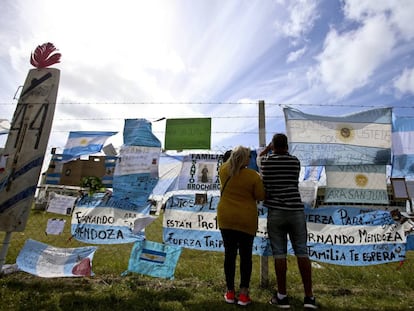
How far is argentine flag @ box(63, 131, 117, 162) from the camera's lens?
425cm

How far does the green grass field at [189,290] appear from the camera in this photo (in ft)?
9.90

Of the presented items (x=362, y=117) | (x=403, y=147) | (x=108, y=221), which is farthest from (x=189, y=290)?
(x=403, y=147)

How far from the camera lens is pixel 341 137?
4.00 meters

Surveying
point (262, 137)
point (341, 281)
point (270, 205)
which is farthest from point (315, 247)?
point (262, 137)

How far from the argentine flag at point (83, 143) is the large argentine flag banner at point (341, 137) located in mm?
2954

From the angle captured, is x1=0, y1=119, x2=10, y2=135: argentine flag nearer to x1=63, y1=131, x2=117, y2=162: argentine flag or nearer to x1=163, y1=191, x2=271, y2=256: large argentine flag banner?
x1=63, y1=131, x2=117, y2=162: argentine flag

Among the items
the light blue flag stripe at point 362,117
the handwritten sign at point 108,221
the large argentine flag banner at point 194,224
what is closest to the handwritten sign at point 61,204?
the handwritten sign at point 108,221

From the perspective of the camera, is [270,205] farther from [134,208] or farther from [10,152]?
[10,152]

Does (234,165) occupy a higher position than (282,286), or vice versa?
(234,165)

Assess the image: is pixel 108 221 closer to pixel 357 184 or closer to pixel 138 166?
pixel 138 166

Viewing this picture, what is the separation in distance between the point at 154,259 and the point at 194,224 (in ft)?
2.45

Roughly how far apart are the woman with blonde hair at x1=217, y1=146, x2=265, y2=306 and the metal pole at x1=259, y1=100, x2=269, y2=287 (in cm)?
78

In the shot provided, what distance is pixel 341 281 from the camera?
399cm

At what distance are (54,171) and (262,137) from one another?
3568 millimetres
